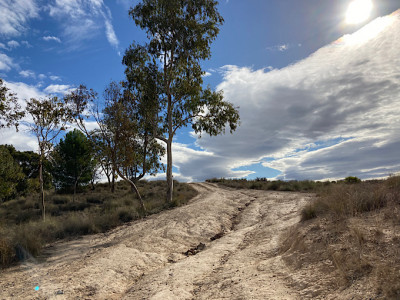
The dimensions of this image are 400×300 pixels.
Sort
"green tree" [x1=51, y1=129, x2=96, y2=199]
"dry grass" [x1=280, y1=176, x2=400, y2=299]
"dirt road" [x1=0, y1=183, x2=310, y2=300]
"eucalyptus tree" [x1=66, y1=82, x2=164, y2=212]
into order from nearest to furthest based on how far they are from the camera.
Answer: "dry grass" [x1=280, y1=176, x2=400, y2=299], "dirt road" [x1=0, y1=183, x2=310, y2=300], "eucalyptus tree" [x1=66, y1=82, x2=164, y2=212], "green tree" [x1=51, y1=129, x2=96, y2=199]

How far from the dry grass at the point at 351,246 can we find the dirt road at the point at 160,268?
557mm

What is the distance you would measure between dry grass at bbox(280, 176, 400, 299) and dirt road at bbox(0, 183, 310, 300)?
0.56 m

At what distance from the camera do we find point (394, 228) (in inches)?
217

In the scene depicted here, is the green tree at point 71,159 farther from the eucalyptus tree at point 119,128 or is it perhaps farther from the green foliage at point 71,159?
the eucalyptus tree at point 119,128

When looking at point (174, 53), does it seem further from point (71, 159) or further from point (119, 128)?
point (71, 159)

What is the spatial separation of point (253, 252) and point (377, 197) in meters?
3.68

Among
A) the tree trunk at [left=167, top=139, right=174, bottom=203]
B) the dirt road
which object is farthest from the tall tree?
the dirt road

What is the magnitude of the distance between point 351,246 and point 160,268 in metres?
4.83

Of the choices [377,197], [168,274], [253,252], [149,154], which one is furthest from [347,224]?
[149,154]

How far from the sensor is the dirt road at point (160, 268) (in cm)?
534

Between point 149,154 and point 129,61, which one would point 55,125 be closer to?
point 129,61

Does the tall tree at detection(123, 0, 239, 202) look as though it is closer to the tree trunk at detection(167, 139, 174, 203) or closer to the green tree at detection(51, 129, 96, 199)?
the tree trunk at detection(167, 139, 174, 203)

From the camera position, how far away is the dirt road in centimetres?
534

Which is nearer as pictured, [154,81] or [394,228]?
[394,228]
